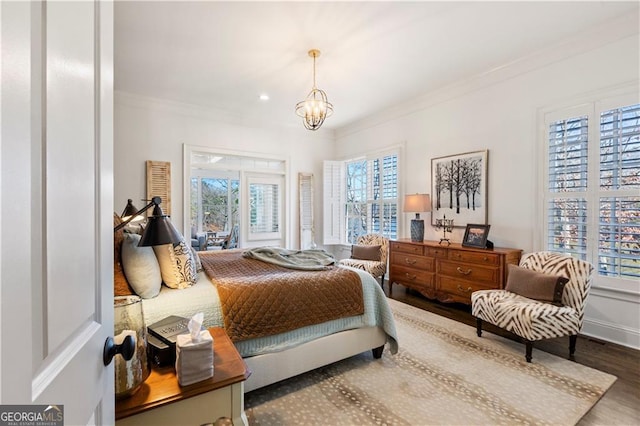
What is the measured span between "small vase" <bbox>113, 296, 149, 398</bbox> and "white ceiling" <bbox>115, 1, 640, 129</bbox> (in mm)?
2530

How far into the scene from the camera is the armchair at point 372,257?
4363 millimetres

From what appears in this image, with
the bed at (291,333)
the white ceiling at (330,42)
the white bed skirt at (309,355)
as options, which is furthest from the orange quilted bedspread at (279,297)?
the white ceiling at (330,42)

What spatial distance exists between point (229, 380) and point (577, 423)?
2043mm

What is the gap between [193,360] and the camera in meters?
1.18

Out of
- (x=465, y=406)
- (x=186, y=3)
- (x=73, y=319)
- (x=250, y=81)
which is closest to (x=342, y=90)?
(x=250, y=81)

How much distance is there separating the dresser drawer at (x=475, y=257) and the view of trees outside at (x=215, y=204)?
380cm

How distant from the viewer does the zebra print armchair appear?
2.41 metres

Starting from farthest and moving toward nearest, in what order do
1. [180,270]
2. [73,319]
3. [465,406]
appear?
[180,270] < [465,406] < [73,319]

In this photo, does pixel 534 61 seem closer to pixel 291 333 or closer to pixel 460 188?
pixel 460 188

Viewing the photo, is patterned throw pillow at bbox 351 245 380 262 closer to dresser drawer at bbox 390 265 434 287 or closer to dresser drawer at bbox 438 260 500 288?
dresser drawer at bbox 390 265 434 287

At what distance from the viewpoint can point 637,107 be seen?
8.91 ft

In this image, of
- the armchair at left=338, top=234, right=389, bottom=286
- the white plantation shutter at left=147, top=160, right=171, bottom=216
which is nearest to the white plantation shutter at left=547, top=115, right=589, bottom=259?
the armchair at left=338, top=234, right=389, bottom=286

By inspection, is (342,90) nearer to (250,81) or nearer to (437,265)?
(250,81)

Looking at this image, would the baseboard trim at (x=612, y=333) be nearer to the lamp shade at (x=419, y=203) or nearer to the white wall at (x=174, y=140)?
the lamp shade at (x=419, y=203)
